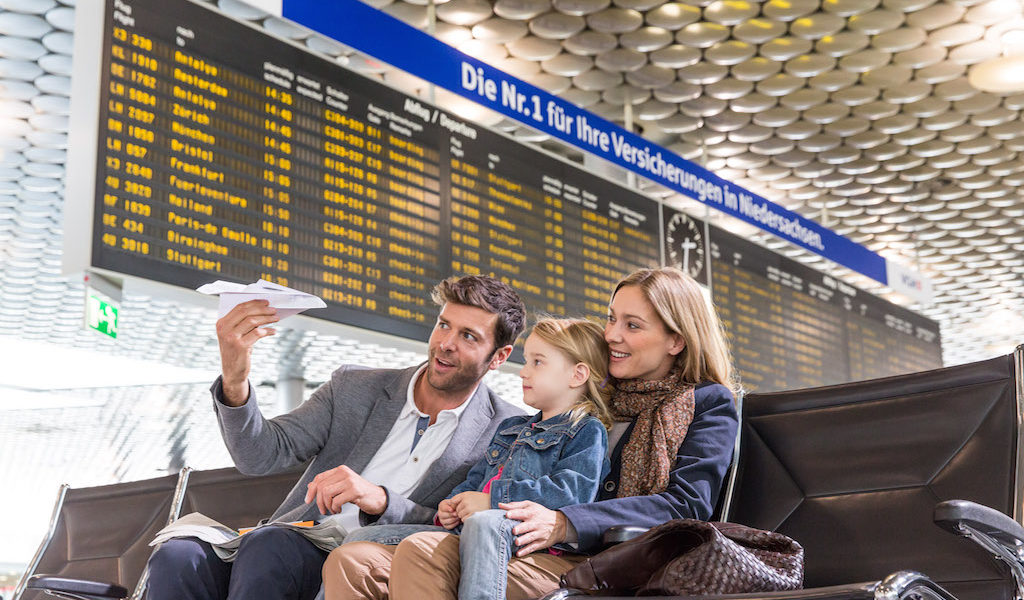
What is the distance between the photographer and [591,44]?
624 cm

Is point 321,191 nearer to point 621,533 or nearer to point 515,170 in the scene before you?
point 515,170

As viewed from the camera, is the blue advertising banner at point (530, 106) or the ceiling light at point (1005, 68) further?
the ceiling light at point (1005, 68)

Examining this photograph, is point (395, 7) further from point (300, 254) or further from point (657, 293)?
point (657, 293)

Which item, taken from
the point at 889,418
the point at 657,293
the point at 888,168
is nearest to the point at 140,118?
the point at 657,293

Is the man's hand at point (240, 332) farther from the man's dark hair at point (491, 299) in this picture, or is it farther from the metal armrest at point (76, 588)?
the metal armrest at point (76, 588)

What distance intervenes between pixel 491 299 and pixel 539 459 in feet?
2.06

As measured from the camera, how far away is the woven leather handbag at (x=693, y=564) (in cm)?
183

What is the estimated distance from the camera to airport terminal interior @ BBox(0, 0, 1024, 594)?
13.3 feet

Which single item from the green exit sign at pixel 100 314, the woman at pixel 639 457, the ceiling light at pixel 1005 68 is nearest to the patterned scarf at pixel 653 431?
the woman at pixel 639 457

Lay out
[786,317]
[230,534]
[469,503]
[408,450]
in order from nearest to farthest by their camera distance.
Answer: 1. [469,503]
2. [230,534]
3. [408,450]
4. [786,317]

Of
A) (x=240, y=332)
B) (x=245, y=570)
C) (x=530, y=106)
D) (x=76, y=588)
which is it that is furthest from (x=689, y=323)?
(x=530, y=106)

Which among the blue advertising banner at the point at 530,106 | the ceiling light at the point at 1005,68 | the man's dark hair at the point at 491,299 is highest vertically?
the ceiling light at the point at 1005,68

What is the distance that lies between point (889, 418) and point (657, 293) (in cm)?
66

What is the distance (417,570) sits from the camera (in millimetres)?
2014
